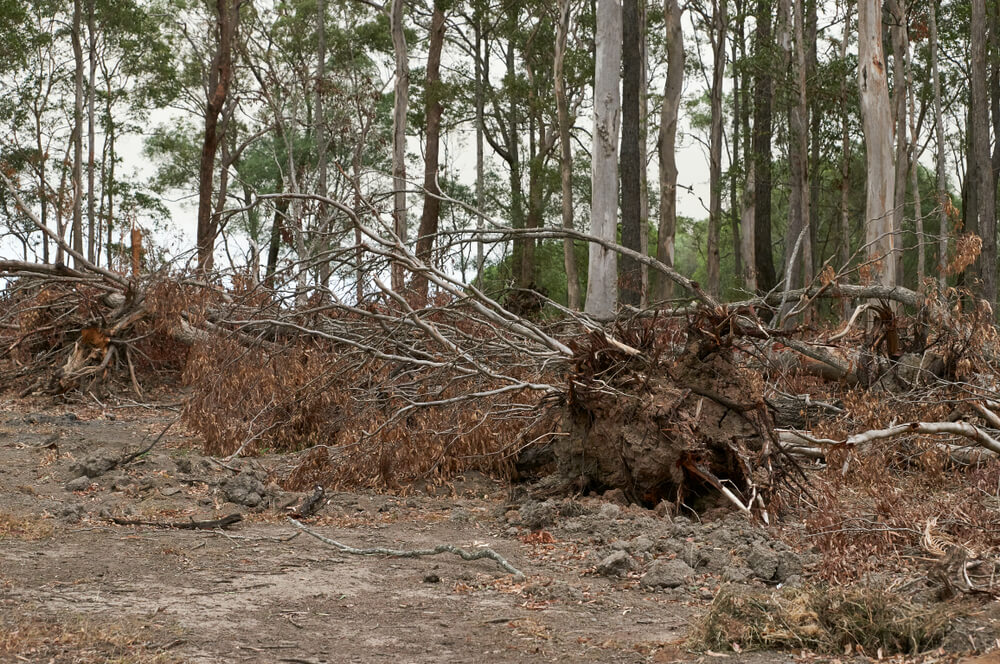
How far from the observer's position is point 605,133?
47.2 feet

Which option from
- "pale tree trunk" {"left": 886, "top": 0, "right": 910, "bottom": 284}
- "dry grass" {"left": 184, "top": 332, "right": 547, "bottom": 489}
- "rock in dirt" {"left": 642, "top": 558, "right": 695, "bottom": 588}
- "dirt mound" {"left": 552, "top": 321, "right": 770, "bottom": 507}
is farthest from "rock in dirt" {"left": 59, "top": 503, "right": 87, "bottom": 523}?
"pale tree trunk" {"left": 886, "top": 0, "right": 910, "bottom": 284}

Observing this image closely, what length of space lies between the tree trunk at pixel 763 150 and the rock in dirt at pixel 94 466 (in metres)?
16.8

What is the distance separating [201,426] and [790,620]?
5766 mm

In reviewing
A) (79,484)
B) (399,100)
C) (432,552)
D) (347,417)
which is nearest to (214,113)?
(399,100)

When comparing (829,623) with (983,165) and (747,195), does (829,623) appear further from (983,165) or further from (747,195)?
(747,195)

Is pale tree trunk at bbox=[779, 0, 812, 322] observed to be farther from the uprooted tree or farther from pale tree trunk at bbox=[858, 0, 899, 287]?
the uprooted tree

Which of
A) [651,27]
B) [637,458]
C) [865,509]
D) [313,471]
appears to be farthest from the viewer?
[651,27]

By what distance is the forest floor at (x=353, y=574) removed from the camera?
3.58 metres

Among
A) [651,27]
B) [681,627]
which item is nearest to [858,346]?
[681,627]

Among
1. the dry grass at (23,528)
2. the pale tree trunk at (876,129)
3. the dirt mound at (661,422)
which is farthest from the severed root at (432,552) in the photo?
the pale tree trunk at (876,129)

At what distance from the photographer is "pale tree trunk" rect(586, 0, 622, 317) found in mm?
14148

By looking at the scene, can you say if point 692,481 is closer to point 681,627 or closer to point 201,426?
point 681,627

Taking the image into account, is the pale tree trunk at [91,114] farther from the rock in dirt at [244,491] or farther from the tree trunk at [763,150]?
the rock in dirt at [244,491]

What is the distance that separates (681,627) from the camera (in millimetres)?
3904
